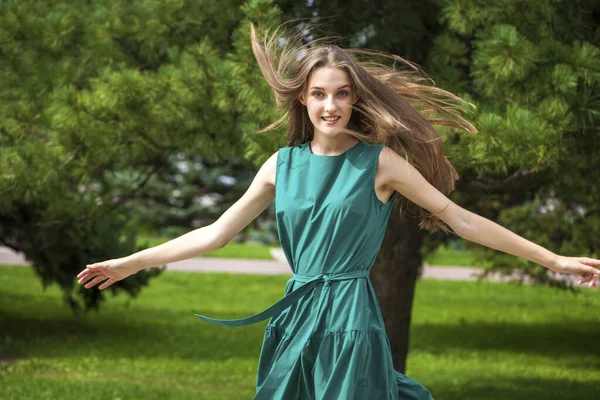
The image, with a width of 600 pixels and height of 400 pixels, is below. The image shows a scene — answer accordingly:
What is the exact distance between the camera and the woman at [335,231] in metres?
2.94

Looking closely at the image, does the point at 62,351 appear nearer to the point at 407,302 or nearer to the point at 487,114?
the point at 407,302

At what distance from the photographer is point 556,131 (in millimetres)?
4191

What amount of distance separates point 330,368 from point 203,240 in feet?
1.86

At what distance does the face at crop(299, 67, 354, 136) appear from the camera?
9.91ft

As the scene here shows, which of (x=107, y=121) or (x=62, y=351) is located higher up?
(x=107, y=121)

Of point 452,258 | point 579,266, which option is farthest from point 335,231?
point 452,258

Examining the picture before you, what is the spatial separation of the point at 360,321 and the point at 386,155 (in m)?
0.51

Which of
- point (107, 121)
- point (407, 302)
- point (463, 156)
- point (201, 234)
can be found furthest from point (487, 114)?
point (407, 302)

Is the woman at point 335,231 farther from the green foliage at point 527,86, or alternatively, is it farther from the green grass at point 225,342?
the green grass at point 225,342

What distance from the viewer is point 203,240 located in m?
3.13

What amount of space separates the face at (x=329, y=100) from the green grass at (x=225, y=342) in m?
3.69

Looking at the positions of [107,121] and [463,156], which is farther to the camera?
[107,121]

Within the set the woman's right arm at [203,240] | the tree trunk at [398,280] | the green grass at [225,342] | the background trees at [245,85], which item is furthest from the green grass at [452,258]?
the woman's right arm at [203,240]

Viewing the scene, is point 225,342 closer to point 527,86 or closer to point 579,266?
point 527,86
